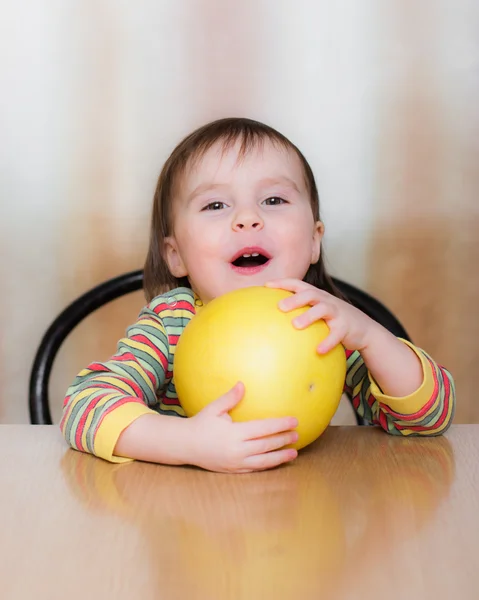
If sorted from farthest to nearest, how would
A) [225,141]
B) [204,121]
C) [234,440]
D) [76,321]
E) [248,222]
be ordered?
[204,121], [76,321], [225,141], [248,222], [234,440]

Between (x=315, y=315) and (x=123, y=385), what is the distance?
300 millimetres

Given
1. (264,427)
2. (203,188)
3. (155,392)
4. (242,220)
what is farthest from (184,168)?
(264,427)

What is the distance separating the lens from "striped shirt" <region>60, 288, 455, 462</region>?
103cm

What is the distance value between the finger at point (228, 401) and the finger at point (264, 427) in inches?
0.9

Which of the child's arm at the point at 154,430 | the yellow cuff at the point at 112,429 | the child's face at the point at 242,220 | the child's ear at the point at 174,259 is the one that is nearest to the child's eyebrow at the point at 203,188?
the child's face at the point at 242,220

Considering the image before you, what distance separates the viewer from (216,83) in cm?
256

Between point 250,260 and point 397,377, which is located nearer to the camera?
point 397,377

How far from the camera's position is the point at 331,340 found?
1.00 metres

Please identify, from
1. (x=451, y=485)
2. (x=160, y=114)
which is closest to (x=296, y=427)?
(x=451, y=485)

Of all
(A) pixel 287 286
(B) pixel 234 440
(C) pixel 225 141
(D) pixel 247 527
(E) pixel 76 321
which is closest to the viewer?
(D) pixel 247 527

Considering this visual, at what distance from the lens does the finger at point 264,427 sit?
93 cm

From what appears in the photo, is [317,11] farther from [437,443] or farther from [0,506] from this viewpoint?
[0,506]

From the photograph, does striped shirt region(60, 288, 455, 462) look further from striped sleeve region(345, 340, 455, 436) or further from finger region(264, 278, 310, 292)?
finger region(264, 278, 310, 292)

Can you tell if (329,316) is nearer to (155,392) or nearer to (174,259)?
(155,392)
